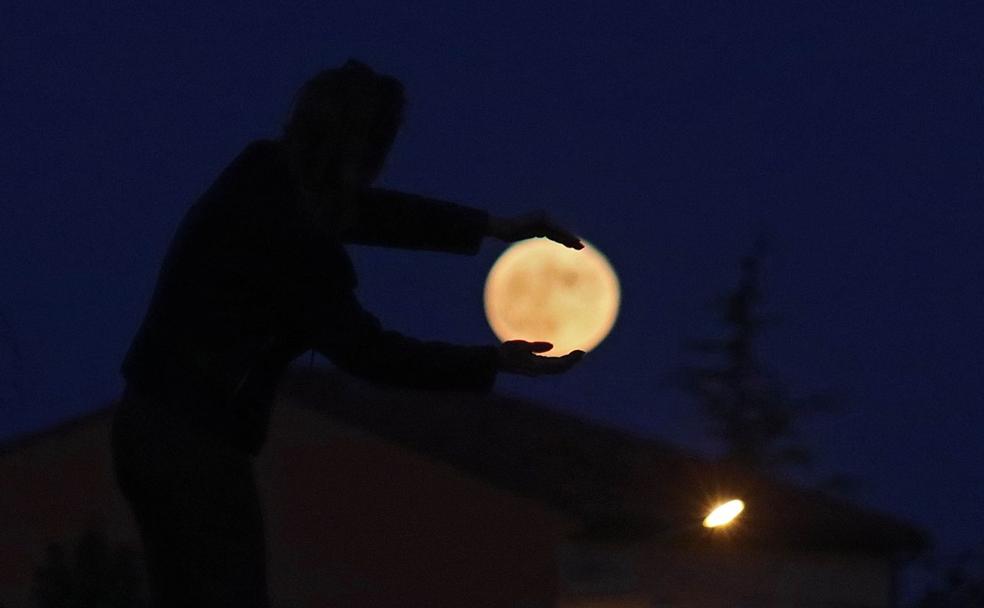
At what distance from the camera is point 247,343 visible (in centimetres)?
310

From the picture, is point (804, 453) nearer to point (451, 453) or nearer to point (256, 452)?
point (451, 453)

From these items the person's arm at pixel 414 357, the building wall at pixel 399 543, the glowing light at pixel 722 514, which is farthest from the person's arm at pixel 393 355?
the building wall at pixel 399 543

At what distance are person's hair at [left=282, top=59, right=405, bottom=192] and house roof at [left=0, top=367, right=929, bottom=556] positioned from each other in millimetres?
20330

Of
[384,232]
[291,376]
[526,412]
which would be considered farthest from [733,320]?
[384,232]

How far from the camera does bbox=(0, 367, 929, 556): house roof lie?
24.7m

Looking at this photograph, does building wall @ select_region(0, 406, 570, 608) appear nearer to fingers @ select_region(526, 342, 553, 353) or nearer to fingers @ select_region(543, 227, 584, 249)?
→ fingers @ select_region(543, 227, 584, 249)

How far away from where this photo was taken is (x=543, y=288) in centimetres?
3002

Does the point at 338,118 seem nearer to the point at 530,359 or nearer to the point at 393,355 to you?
the point at 393,355

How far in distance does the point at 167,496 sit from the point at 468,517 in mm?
22400

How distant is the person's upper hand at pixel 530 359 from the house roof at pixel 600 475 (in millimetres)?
19950

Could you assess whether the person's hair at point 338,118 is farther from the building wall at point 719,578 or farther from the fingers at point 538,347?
the building wall at point 719,578

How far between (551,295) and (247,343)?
1040 inches

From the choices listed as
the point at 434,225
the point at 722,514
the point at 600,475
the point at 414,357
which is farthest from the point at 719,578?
the point at 414,357

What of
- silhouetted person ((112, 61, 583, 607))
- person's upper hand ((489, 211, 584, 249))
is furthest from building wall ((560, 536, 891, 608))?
silhouetted person ((112, 61, 583, 607))
